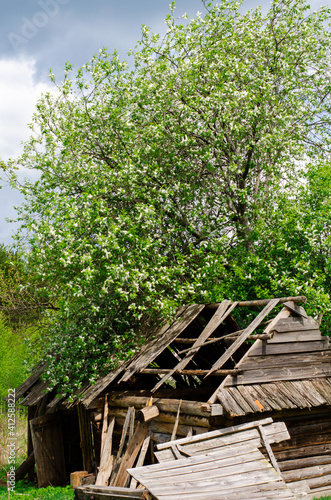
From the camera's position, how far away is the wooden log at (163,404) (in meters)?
10.7

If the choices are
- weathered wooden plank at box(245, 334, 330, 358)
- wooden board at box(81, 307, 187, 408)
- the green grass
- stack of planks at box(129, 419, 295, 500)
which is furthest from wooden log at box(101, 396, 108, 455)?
weathered wooden plank at box(245, 334, 330, 358)

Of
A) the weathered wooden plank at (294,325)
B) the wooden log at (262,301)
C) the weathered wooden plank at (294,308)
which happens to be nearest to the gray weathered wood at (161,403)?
the weathered wooden plank at (294,325)

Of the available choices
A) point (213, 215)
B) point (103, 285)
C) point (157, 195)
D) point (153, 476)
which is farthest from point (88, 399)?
point (213, 215)

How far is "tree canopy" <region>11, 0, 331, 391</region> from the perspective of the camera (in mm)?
14203

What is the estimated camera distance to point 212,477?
30.6 ft

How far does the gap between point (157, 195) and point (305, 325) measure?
20.8ft

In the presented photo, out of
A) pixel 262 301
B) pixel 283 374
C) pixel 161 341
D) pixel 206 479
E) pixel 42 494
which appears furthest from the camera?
pixel 42 494

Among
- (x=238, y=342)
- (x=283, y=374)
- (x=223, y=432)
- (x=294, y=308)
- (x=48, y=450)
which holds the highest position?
(x=294, y=308)

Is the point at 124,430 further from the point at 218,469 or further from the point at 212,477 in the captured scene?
the point at 212,477

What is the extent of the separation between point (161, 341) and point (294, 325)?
369cm

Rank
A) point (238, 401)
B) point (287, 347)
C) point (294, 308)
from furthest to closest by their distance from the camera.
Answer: point (294, 308)
point (287, 347)
point (238, 401)

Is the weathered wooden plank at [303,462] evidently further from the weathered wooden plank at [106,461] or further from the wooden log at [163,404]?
the weathered wooden plank at [106,461]

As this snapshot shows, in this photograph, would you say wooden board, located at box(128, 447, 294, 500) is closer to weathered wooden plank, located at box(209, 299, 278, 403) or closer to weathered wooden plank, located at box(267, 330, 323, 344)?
weathered wooden plank, located at box(209, 299, 278, 403)

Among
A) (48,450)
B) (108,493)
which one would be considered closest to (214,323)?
(108,493)
